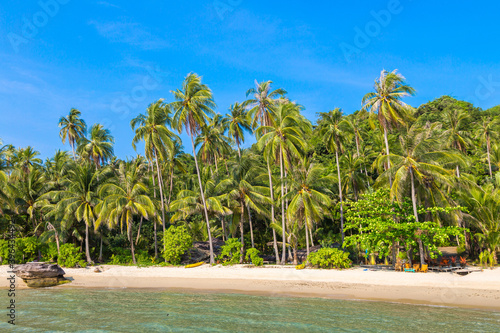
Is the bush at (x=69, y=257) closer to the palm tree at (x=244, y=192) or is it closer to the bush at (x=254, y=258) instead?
the palm tree at (x=244, y=192)

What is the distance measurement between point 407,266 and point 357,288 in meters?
5.52

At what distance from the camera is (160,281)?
22562 mm

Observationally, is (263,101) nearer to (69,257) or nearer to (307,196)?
(307,196)

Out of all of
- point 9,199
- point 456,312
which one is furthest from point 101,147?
point 456,312

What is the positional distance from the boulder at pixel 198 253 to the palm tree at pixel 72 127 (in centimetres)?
2443

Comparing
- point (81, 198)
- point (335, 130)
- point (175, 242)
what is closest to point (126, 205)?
point (81, 198)

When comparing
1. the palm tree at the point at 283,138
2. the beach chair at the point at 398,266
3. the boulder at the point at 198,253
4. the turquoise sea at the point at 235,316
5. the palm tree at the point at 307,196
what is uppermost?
the palm tree at the point at 283,138

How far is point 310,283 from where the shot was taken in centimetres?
1953

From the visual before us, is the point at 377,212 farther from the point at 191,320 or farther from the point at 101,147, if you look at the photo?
the point at 101,147

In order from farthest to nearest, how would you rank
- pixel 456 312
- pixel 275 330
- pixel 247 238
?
pixel 247 238 < pixel 456 312 < pixel 275 330

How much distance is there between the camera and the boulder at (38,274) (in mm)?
21680

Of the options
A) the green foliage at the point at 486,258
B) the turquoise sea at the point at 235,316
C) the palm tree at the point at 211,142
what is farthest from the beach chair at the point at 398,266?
the palm tree at the point at 211,142

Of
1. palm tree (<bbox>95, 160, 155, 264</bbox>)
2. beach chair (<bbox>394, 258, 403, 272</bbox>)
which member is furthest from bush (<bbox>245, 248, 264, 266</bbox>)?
beach chair (<bbox>394, 258, 403, 272</bbox>)

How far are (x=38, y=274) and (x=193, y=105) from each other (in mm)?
15982
